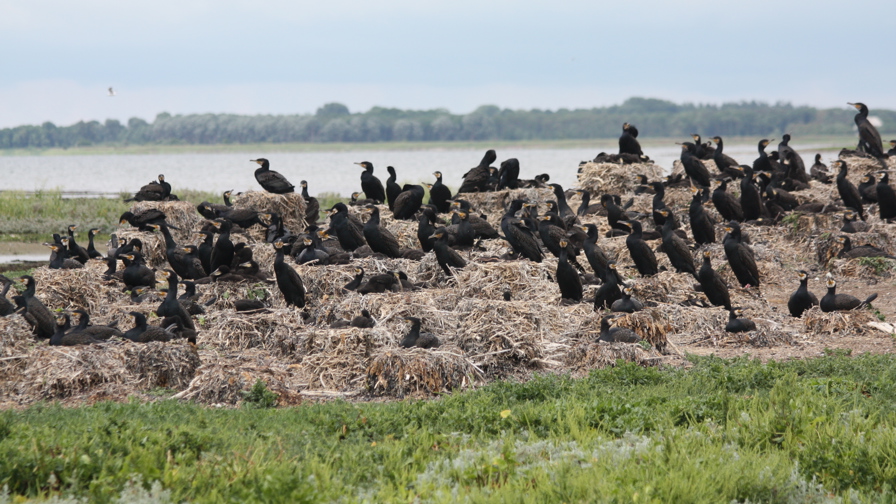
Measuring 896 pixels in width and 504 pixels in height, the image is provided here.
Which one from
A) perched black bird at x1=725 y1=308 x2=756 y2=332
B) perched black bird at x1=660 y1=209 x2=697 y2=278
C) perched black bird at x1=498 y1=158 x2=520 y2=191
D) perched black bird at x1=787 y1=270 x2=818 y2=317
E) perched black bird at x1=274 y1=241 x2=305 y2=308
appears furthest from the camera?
perched black bird at x1=498 y1=158 x2=520 y2=191

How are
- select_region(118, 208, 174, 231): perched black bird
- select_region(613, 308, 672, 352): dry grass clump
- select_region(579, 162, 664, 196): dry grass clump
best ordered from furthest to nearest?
1. select_region(579, 162, 664, 196): dry grass clump
2. select_region(118, 208, 174, 231): perched black bird
3. select_region(613, 308, 672, 352): dry grass clump

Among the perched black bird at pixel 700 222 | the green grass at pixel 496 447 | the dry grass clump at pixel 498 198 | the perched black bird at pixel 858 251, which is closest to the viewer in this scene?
the green grass at pixel 496 447

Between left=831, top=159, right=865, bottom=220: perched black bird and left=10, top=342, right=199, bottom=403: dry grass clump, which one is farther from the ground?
left=831, top=159, right=865, bottom=220: perched black bird

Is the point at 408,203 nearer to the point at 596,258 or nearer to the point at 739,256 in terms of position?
the point at 596,258

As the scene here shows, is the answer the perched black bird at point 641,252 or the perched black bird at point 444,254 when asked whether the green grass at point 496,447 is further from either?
the perched black bird at point 641,252

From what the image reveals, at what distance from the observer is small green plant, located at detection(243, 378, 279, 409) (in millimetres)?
7719

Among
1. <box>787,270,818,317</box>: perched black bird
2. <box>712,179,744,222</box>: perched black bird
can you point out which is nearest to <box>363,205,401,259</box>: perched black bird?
<box>787,270,818,317</box>: perched black bird

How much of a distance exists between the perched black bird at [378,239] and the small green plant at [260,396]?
5.32 m

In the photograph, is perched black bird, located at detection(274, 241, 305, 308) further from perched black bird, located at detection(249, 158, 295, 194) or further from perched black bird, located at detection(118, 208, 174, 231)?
perched black bird, located at detection(249, 158, 295, 194)

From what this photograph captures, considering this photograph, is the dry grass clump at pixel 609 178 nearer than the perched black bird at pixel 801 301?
No

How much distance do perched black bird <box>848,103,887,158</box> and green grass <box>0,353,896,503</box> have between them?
13.8 meters

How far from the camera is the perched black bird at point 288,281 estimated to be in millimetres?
10758

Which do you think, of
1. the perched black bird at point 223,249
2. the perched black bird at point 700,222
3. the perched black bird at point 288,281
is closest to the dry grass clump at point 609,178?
the perched black bird at point 700,222

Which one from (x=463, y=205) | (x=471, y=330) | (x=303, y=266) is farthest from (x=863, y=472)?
(x=463, y=205)
